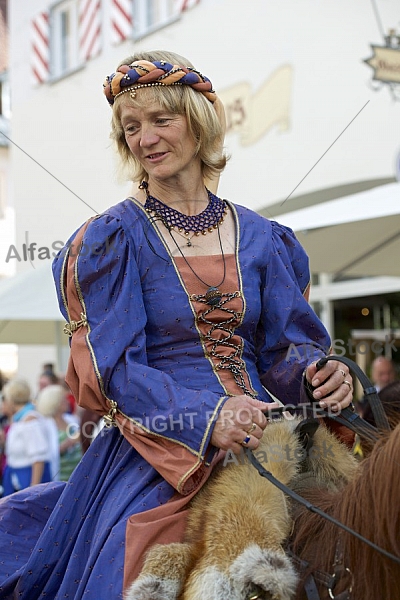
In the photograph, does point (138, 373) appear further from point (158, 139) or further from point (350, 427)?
point (158, 139)

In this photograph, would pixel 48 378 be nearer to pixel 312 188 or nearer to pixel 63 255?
pixel 312 188

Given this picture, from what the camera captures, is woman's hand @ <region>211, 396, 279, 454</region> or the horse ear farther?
the horse ear

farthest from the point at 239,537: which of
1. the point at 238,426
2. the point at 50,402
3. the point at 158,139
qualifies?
the point at 50,402

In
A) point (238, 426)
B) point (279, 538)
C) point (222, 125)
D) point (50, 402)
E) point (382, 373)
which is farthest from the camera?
point (50, 402)

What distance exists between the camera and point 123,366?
206 cm

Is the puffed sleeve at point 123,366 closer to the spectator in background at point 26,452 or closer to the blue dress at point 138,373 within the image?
the blue dress at point 138,373

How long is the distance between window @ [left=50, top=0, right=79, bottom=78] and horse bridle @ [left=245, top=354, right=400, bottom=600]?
3740 millimetres

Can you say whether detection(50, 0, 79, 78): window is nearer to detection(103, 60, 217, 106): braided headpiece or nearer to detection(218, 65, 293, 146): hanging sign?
detection(218, 65, 293, 146): hanging sign

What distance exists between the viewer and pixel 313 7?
7340 millimetres

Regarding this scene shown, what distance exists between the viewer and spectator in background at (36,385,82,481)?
6223 mm

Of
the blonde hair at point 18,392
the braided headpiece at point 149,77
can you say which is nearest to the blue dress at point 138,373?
the braided headpiece at point 149,77

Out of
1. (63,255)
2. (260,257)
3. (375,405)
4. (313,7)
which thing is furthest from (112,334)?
(313,7)

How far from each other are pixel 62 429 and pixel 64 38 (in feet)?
9.76

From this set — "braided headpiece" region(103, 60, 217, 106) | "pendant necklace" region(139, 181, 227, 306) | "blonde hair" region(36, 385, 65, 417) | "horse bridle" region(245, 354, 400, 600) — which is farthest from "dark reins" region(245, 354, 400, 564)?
"blonde hair" region(36, 385, 65, 417)
